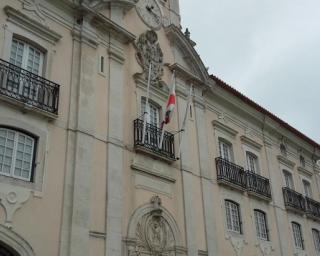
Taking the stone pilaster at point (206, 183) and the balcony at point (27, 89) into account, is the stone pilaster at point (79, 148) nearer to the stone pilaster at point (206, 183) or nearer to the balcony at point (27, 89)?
the balcony at point (27, 89)

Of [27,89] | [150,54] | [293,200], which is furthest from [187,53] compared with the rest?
[293,200]

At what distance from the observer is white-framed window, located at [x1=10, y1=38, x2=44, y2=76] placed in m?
12.0

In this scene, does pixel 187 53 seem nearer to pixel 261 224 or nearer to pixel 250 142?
pixel 250 142

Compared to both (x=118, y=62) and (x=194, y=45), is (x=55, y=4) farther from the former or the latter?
(x=194, y=45)

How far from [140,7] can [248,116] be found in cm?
728

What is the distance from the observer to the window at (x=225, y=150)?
61.0 feet

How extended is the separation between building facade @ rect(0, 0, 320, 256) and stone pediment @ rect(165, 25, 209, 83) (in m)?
0.04

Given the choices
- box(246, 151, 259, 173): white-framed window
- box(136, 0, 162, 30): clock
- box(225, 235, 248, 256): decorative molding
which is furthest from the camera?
box(246, 151, 259, 173): white-framed window

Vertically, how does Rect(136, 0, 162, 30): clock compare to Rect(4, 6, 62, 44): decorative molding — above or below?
above

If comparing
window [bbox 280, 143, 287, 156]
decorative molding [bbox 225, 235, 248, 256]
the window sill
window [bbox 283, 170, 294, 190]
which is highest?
window [bbox 280, 143, 287, 156]

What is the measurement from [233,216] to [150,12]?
8260 mm

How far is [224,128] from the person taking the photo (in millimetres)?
18922

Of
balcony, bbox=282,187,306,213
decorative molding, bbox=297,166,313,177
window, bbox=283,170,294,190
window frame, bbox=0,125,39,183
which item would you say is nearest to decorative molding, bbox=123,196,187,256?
window frame, bbox=0,125,39,183

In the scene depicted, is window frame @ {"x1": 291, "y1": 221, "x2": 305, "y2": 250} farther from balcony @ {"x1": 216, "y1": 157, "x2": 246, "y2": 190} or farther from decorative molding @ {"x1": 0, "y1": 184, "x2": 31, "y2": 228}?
decorative molding @ {"x1": 0, "y1": 184, "x2": 31, "y2": 228}
